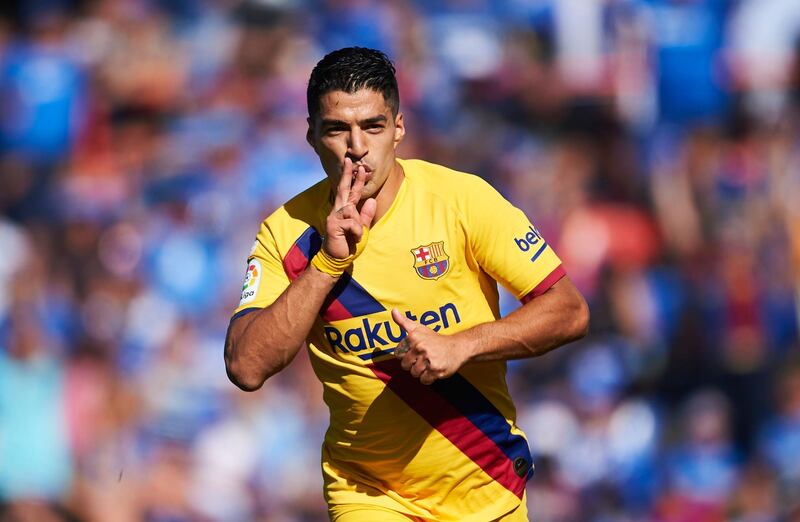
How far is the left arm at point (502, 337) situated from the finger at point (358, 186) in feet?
1.52

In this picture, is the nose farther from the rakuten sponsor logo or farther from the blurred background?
the blurred background

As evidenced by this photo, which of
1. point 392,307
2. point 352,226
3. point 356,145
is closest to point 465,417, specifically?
point 392,307

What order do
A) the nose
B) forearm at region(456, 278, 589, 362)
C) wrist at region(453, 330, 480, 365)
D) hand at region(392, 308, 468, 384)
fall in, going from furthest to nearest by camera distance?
Result: the nose < forearm at region(456, 278, 589, 362) < wrist at region(453, 330, 480, 365) < hand at region(392, 308, 468, 384)

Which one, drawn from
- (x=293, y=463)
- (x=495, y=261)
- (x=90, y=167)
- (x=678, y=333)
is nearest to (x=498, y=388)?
(x=495, y=261)

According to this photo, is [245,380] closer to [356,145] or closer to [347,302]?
[347,302]

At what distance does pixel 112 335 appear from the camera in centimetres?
1010

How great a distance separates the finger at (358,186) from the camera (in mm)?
4492

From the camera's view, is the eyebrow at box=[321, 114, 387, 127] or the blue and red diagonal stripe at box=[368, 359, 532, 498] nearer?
the eyebrow at box=[321, 114, 387, 127]

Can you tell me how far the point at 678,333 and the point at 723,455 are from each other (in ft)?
3.76

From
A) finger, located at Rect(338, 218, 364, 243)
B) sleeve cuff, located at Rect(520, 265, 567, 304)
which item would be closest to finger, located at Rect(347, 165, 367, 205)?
finger, located at Rect(338, 218, 364, 243)

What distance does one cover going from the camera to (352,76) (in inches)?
181

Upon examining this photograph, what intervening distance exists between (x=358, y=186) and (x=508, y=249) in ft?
2.22

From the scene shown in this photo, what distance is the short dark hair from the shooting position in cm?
459

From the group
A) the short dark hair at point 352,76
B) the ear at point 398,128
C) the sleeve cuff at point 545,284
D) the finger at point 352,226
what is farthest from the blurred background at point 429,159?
the finger at point 352,226
